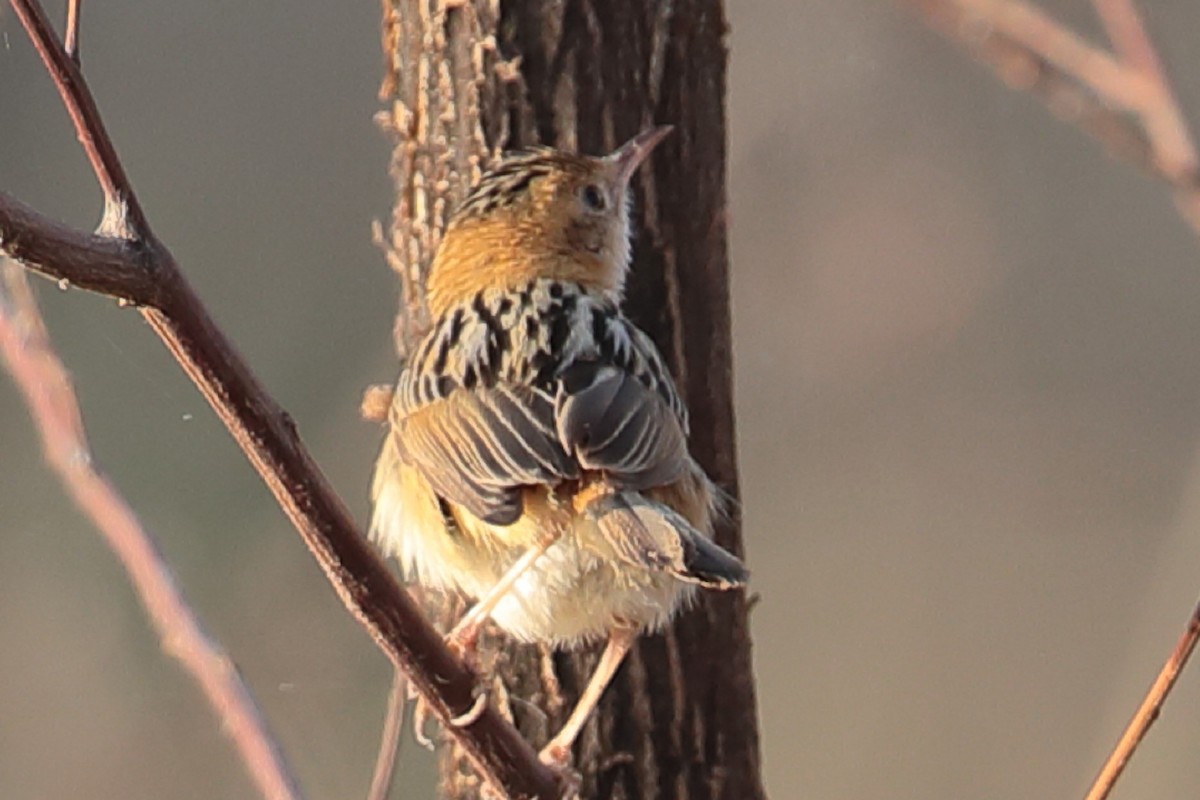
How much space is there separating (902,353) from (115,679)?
364cm

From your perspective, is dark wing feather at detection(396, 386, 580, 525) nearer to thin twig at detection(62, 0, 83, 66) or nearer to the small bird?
the small bird

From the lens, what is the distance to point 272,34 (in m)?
7.77

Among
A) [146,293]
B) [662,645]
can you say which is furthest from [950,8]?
[146,293]

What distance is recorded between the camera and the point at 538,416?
2.86 meters

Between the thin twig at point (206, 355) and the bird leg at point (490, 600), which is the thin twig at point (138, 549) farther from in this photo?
the thin twig at point (206, 355)

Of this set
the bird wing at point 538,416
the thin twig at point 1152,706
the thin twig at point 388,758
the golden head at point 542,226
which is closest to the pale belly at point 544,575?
the bird wing at point 538,416

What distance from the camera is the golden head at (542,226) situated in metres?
3.29

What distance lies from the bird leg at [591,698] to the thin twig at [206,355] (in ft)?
3.18

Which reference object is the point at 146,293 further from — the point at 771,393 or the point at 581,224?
the point at 771,393

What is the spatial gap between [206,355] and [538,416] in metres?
1.08

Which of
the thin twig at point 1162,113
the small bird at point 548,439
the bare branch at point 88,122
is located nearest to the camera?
the bare branch at point 88,122

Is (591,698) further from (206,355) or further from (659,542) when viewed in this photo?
(206,355)

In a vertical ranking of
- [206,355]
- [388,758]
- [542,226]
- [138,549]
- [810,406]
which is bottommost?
[388,758]

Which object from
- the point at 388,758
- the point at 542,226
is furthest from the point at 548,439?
the point at 542,226
